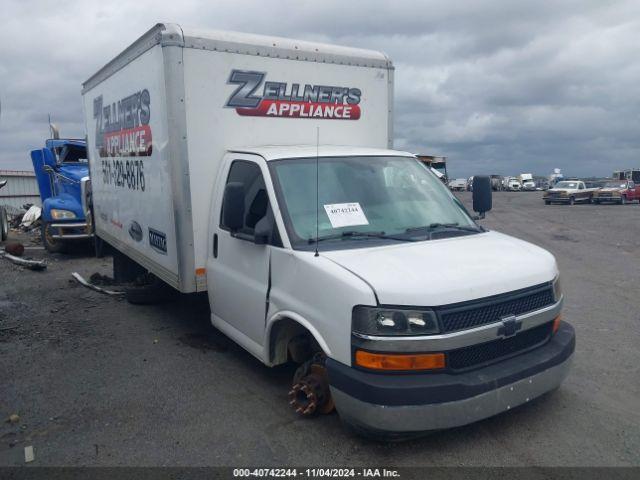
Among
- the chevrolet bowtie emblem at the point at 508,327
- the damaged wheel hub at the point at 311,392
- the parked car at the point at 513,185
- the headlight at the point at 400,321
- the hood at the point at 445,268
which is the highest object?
the hood at the point at 445,268

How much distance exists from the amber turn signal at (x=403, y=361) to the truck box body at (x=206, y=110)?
2423 mm

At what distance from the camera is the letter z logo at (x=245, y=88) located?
17.6 feet

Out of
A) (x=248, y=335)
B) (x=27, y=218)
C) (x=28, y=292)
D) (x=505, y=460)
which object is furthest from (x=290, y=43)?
(x=27, y=218)

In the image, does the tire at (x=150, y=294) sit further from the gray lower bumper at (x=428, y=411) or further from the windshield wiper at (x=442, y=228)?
the gray lower bumper at (x=428, y=411)

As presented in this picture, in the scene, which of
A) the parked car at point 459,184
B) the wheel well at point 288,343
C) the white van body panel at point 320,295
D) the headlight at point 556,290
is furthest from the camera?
the parked car at point 459,184

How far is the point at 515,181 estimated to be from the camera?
68438 mm

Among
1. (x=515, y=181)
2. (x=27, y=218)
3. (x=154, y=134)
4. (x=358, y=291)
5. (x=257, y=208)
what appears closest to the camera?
(x=358, y=291)

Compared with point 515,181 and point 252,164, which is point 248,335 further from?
point 515,181

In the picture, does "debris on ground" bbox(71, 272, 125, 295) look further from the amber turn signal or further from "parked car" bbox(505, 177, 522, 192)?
"parked car" bbox(505, 177, 522, 192)

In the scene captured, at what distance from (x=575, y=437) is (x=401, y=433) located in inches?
53.0

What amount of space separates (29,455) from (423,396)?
272 cm

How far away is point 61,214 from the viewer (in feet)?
40.8

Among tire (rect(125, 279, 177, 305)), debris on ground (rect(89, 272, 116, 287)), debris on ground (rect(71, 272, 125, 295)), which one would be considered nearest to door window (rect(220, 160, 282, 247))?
tire (rect(125, 279, 177, 305))

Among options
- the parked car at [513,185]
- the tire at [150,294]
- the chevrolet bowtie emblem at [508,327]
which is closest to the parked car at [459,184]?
the parked car at [513,185]
